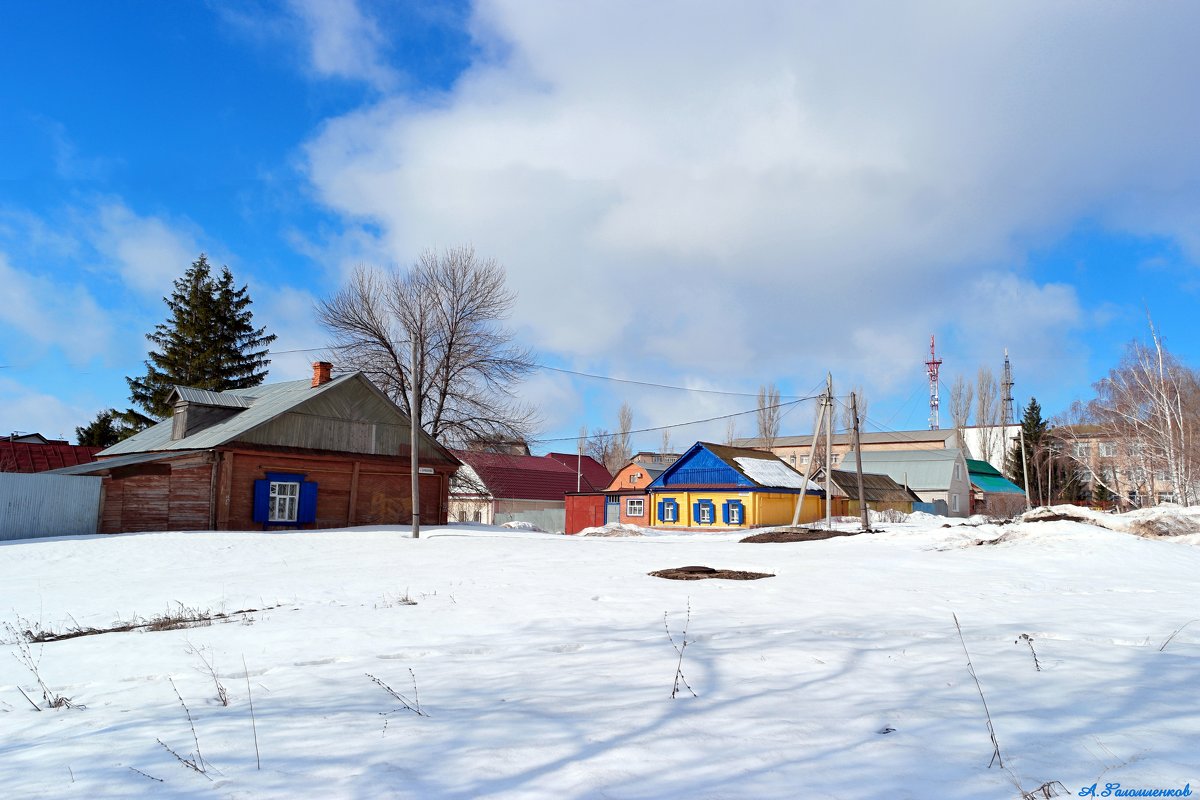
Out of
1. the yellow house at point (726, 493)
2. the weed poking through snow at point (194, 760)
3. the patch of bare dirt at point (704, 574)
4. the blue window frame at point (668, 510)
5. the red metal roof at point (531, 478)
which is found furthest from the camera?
the red metal roof at point (531, 478)

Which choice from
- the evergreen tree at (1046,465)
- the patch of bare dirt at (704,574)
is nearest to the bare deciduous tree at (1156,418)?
the evergreen tree at (1046,465)

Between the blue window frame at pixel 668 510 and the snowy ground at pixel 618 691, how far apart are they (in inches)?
1266

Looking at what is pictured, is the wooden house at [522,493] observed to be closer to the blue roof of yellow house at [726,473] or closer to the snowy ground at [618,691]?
the blue roof of yellow house at [726,473]

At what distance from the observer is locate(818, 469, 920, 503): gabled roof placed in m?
46.1

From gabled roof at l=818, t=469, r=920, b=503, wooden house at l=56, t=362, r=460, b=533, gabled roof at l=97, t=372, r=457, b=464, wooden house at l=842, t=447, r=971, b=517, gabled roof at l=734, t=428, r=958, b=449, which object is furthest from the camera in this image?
gabled roof at l=734, t=428, r=958, b=449

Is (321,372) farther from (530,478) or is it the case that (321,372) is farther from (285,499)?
(530,478)

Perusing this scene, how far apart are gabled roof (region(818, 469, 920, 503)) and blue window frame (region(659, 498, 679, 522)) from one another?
9.54 meters

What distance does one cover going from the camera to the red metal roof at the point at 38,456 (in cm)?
3294

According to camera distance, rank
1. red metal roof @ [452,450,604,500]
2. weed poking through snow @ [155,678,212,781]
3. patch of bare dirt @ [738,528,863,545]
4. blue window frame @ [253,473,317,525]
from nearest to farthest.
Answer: weed poking through snow @ [155,678,212,781] → patch of bare dirt @ [738,528,863,545] → blue window frame @ [253,473,317,525] → red metal roof @ [452,450,604,500]

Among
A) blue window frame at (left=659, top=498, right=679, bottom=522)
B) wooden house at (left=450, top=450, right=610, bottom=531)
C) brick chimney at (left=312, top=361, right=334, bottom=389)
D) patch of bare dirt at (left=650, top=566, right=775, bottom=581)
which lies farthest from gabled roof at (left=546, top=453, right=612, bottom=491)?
patch of bare dirt at (left=650, top=566, right=775, bottom=581)

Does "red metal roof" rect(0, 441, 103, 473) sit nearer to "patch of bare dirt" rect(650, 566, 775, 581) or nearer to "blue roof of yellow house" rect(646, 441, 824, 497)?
"blue roof of yellow house" rect(646, 441, 824, 497)

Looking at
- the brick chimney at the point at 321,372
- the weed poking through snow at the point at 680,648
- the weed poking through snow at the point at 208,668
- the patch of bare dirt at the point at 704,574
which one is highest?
the brick chimney at the point at 321,372

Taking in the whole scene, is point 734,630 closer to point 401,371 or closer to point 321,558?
point 321,558

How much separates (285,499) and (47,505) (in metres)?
6.93
